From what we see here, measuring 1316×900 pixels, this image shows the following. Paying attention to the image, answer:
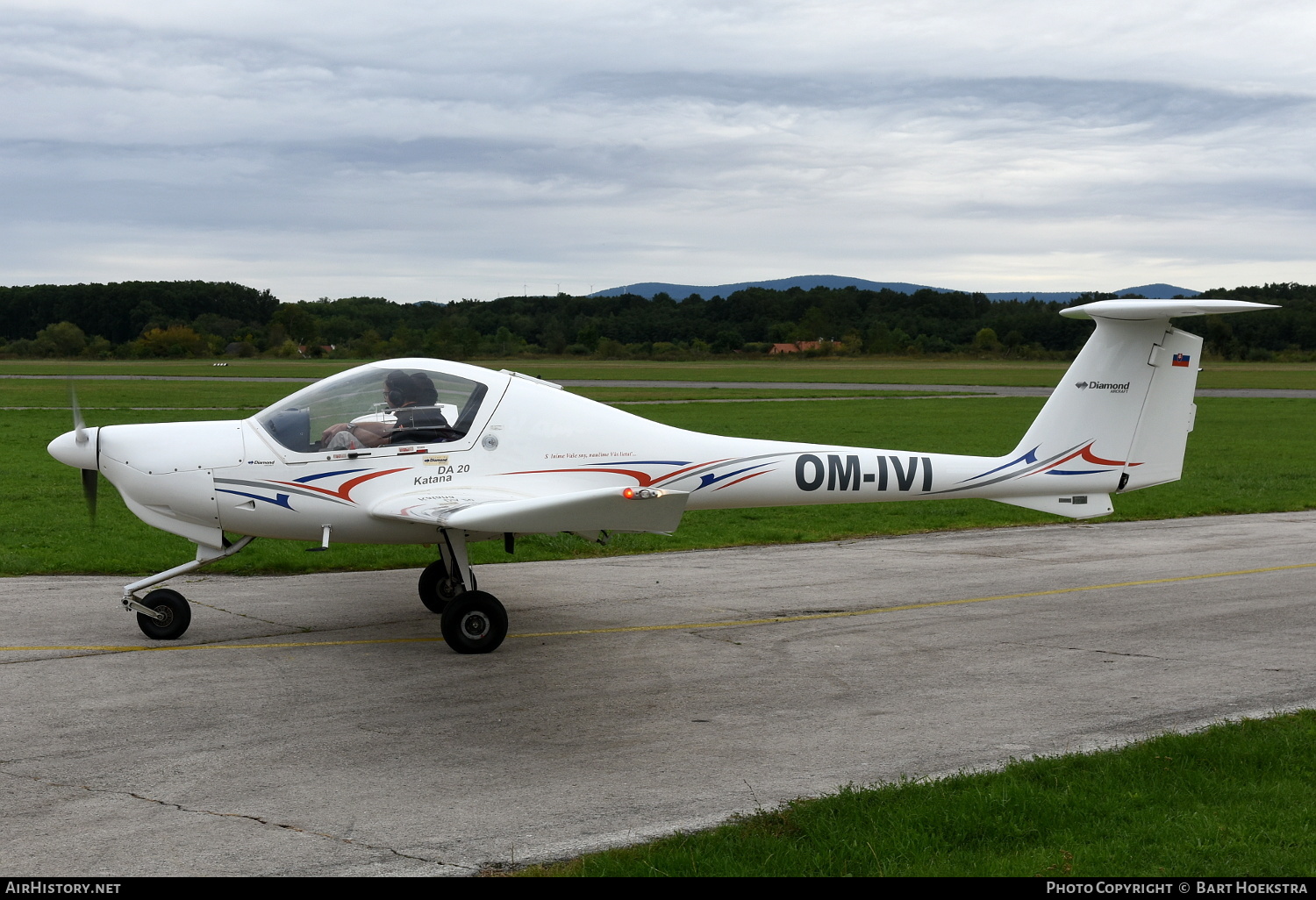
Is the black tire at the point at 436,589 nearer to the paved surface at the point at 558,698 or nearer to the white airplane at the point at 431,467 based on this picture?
the paved surface at the point at 558,698

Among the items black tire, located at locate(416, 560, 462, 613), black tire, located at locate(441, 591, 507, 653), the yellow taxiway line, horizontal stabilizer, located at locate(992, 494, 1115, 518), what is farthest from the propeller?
horizontal stabilizer, located at locate(992, 494, 1115, 518)

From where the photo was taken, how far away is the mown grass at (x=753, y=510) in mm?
13953

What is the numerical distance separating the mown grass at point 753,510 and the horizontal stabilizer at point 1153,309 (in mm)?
6159

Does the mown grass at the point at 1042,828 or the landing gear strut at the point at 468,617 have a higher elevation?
the landing gear strut at the point at 468,617

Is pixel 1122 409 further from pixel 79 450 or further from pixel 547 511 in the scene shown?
pixel 79 450

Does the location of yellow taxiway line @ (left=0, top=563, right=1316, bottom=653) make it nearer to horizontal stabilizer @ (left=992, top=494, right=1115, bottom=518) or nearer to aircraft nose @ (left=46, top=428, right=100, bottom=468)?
horizontal stabilizer @ (left=992, top=494, right=1115, bottom=518)

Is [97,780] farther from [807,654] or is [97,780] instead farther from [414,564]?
[414,564]

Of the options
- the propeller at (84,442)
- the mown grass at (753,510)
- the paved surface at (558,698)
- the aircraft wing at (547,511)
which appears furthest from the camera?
the mown grass at (753,510)

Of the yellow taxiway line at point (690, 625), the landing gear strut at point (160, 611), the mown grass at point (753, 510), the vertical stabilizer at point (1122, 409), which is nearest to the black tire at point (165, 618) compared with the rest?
the landing gear strut at point (160, 611)

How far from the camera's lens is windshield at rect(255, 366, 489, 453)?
9.37 m

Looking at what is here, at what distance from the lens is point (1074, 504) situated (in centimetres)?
1077

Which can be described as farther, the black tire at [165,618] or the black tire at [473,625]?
the black tire at [165,618]

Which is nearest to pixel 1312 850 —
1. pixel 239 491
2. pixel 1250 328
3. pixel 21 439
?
pixel 239 491

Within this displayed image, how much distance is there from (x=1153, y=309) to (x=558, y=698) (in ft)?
20.9
